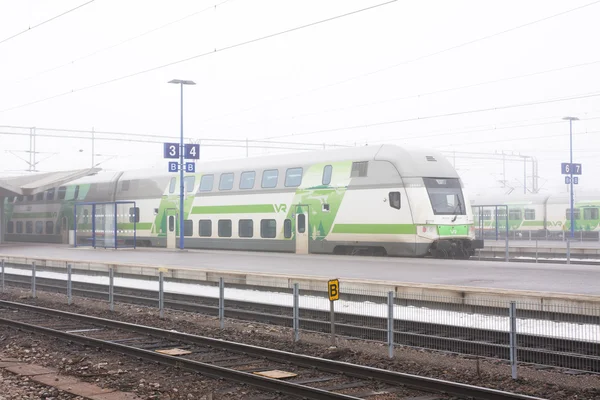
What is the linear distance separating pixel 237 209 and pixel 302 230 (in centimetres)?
418

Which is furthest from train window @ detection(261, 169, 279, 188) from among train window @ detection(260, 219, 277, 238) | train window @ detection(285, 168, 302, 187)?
train window @ detection(260, 219, 277, 238)

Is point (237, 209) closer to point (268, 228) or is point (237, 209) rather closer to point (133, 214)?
point (268, 228)

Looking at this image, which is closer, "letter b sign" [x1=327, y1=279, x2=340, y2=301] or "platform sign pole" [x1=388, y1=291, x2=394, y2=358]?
"platform sign pole" [x1=388, y1=291, x2=394, y2=358]

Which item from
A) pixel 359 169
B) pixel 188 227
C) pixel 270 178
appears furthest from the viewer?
pixel 188 227

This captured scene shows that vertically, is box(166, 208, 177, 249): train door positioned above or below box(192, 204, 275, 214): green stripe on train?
below

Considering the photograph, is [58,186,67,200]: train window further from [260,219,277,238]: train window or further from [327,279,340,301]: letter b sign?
[327,279,340,301]: letter b sign

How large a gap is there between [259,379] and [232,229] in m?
22.7

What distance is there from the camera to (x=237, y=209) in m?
32.3

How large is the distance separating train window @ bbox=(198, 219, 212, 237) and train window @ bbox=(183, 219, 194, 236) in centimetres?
65

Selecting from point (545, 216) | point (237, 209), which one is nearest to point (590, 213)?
point (545, 216)

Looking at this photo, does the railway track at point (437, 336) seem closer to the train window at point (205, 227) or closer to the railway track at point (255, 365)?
the railway track at point (255, 365)

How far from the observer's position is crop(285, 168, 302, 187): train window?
29.7 m

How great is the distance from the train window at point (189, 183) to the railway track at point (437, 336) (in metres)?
16.8

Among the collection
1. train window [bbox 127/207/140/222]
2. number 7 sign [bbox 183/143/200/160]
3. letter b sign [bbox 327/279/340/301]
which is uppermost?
number 7 sign [bbox 183/143/200/160]
